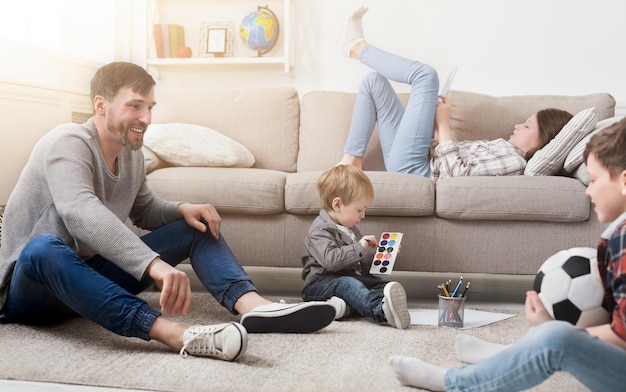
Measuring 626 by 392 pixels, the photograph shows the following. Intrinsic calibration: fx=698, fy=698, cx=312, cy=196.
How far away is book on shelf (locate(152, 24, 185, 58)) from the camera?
13.0ft

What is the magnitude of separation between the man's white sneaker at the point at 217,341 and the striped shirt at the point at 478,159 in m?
1.48

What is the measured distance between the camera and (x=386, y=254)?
2.31 metres

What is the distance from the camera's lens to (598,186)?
126 centimetres

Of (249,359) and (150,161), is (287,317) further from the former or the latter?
(150,161)

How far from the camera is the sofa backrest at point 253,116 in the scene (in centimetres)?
338

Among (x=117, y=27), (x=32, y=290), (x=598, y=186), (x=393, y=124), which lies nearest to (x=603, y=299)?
(x=598, y=186)

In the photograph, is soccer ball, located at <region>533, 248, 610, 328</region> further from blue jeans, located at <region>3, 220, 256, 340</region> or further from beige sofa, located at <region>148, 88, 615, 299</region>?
beige sofa, located at <region>148, 88, 615, 299</region>

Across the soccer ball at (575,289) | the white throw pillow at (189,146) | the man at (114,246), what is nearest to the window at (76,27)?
the white throw pillow at (189,146)

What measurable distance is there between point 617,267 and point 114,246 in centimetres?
113

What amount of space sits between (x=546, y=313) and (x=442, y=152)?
5.39 ft

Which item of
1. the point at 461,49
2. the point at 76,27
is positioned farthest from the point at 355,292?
the point at 76,27

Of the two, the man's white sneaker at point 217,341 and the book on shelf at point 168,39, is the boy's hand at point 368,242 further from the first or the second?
the book on shelf at point 168,39

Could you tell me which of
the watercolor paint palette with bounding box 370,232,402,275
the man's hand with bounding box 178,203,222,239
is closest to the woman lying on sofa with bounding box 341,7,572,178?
the watercolor paint palette with bounding box 370,232,402,275

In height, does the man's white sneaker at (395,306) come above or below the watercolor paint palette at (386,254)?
below
